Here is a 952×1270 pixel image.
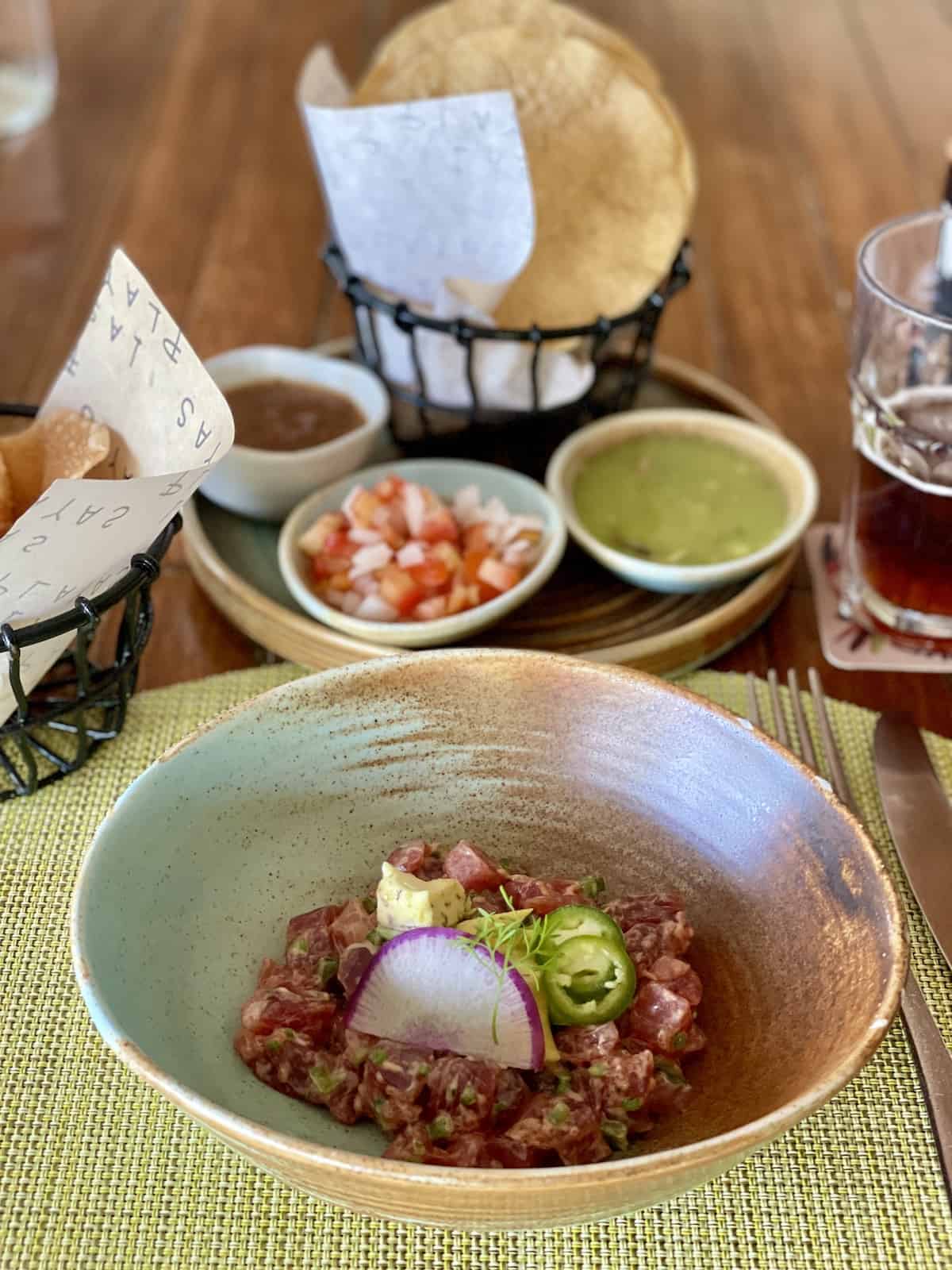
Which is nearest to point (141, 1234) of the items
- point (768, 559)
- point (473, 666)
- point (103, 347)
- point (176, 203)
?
point (473, 666)

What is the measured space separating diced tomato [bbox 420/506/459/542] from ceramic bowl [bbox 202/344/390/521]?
192 millimetres

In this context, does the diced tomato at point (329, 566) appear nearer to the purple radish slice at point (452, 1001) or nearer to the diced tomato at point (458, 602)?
the diced tomato at point (458, 602)

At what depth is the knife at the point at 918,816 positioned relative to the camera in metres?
1.23

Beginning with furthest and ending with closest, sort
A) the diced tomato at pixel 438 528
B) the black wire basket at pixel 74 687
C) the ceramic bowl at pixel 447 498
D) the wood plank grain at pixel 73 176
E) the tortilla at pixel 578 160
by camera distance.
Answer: the wood plank grain at pixel 73 176 → the tortilla at pixel 578 160 → the diced tomato at pixel 438 528 → the ceramic bowl at pixel 447 498 → the black wire basket at pixel 74 687

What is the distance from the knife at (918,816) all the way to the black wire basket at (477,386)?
66 centimetres

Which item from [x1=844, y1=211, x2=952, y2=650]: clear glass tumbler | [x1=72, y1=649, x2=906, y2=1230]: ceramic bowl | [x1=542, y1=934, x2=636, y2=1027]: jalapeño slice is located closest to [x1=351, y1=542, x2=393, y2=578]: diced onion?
[x1=72, y1=649, x2=906, y2=1230]: ceramic bowl

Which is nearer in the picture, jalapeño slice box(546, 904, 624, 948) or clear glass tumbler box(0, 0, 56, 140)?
jalapeño slice box(546, 904, 624, 948)

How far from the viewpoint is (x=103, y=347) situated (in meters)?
1.42

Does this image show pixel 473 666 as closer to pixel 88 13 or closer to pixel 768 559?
pixel 768 559

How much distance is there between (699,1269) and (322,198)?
89.5 inches

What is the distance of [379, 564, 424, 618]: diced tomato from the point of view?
5.08 feet

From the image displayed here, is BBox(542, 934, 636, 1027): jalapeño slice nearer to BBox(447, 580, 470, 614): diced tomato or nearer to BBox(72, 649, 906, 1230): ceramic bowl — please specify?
BBox(72, 649, 906, 1230): ceramic bowl

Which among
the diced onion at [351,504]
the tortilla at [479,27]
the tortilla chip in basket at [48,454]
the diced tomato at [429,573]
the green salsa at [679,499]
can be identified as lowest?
the green salsa at [679,499]

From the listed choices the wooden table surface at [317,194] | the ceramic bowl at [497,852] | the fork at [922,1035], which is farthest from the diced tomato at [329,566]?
the fork at [922,1035]
